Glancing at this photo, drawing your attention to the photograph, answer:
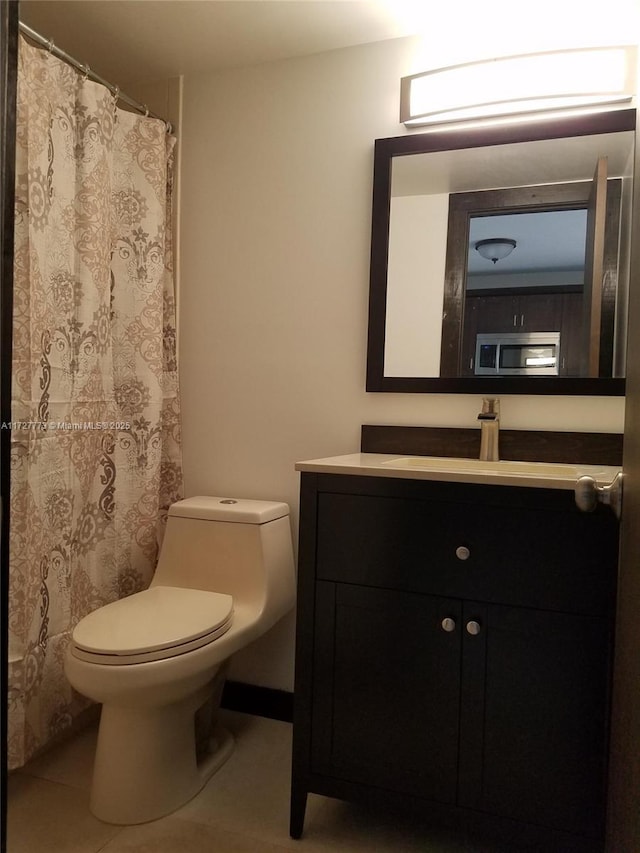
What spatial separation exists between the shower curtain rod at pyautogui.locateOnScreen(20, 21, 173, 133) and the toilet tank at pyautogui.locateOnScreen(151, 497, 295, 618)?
51.9 inches

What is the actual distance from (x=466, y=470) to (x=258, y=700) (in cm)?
119

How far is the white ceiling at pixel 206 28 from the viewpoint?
5.87 ft

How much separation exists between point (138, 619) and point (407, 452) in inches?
35.9

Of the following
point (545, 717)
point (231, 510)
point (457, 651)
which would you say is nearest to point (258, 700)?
point (231, 510)

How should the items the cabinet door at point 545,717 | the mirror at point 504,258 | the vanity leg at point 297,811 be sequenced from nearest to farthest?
the cabinet door at point 545,717, the vanity leg at point 297,811, the mirror at point 504,258

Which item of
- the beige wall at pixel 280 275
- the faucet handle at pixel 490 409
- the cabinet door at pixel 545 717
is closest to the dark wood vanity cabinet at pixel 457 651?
the cabinet door at pixel 545 717

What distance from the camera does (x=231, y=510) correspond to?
1.91 m

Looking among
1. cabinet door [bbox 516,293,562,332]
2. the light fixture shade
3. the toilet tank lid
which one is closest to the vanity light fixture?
the light fixture shade

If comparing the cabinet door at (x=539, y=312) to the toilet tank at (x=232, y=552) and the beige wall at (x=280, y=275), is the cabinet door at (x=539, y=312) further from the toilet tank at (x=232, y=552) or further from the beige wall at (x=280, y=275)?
the toilet tank at (x=232, y=552)

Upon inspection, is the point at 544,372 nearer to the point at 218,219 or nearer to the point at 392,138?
the point at 392,138

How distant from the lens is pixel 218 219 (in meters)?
2.17

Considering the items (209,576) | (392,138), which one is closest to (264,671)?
(209,576)

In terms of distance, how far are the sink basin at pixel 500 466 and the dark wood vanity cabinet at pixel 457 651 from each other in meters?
0.21

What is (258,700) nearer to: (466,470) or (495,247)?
(466,470)
